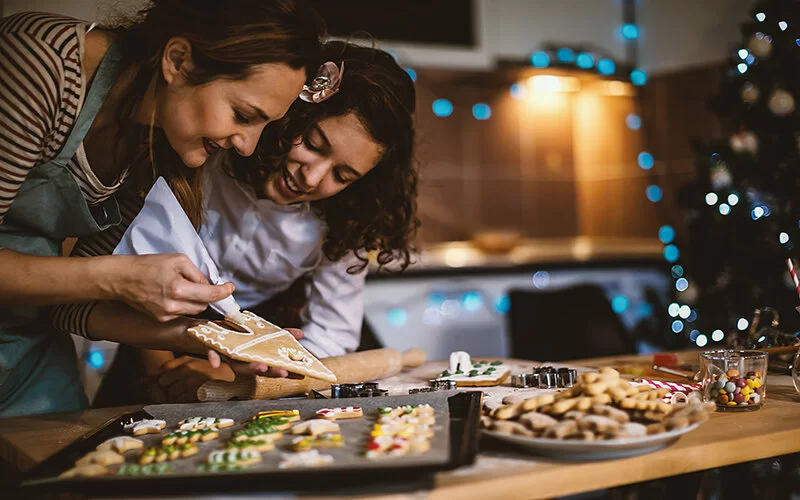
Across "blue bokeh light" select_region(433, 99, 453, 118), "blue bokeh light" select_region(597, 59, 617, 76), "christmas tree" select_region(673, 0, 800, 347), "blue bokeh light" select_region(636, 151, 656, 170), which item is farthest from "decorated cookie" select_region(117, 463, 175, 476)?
"blue bokeh light" select_region(636, 151, 656, 170)

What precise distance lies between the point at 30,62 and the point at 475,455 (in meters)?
0.86

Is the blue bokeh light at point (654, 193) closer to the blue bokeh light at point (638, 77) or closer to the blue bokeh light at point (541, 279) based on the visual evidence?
the blue bokeh light at point (638, 77)

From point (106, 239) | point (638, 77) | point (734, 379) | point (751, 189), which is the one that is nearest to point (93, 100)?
point (106, 239)

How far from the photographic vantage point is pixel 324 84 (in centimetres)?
153

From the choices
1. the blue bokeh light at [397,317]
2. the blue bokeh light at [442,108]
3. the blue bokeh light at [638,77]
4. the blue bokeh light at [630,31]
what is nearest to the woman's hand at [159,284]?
the blue bokeh light at [397,317]

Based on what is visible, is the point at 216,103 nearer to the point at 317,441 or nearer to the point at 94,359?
the point at 317,441

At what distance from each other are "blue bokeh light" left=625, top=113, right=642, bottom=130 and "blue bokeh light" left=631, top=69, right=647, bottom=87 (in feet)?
0.67

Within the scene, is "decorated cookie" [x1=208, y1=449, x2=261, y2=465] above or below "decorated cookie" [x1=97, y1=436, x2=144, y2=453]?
below

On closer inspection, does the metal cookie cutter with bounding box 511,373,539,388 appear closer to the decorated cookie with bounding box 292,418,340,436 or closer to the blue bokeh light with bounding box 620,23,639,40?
the decorated cookie with bounding box 292,418,340,436

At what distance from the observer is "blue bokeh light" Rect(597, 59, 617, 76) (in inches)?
169

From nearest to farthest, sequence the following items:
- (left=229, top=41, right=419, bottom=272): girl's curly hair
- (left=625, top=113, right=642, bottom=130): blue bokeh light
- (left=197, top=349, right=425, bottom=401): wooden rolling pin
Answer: (left=197, top=349, right=425, bottom=401): wooden rolling pin
(left=229, top=41, right=419, bottom=272): girl's curly hair
(left=625, top=113, right=642, bottom=130): blue bokeh light

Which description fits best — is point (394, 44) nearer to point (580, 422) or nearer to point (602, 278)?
point (602, 278)

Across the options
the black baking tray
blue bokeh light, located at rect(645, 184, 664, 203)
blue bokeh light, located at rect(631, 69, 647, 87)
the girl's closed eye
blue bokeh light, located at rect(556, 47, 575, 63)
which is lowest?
the black baking tray

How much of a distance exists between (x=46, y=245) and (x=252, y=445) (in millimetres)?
709
